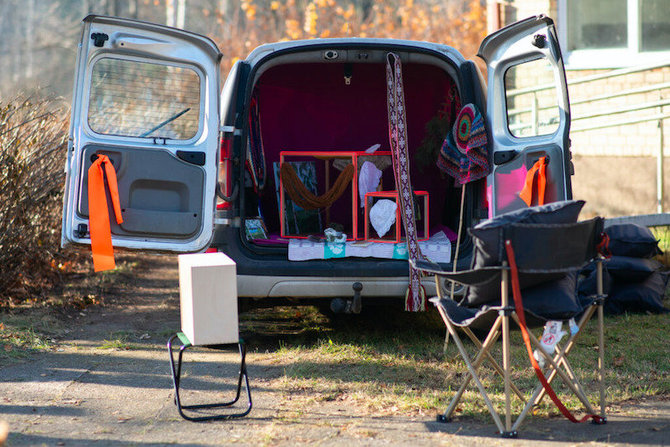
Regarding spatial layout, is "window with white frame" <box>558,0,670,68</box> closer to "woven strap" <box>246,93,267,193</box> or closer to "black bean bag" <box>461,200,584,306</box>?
"woven strap" <box>246,93,267,193</box>

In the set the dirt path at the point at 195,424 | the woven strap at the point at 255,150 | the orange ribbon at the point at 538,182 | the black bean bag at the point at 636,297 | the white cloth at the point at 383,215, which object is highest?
the woven strap at the point at 255,150

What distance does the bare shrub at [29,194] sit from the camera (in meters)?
6.31

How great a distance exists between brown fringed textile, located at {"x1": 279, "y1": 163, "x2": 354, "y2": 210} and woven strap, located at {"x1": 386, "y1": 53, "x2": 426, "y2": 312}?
0.58 metres

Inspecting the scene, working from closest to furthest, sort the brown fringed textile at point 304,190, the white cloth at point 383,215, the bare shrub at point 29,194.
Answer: the white cloth at point 383,215
the brown fringed textile at point 304,190
the bare shrub at point 29,194

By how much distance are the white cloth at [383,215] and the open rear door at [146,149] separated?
1.18 m

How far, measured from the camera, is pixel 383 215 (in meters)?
5.49

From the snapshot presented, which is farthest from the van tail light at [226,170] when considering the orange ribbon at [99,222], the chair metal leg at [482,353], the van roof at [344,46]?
the chair metal leg at [482,353]

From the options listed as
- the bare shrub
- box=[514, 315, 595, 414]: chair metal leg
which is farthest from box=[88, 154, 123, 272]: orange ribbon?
box=[514, 315, 595, 414]: chair metal leg

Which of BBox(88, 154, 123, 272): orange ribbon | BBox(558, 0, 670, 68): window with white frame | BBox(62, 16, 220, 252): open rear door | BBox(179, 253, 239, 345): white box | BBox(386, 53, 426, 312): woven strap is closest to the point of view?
BBox(179, 253, 239, 345): white box

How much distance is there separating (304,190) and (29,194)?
2321 millimetres

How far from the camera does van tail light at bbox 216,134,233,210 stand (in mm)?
5059

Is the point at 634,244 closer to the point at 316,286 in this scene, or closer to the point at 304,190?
the point at 304,190

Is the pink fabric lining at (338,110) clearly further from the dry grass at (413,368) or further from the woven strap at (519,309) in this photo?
the woven strap at (519,309)

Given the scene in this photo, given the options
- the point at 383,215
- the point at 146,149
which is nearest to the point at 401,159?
the point at 383,215
